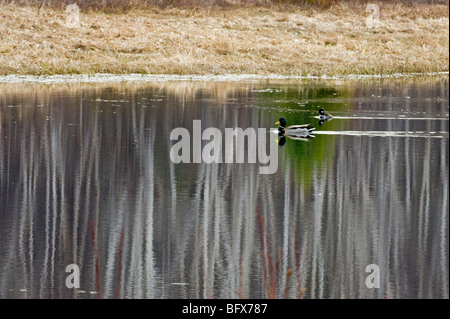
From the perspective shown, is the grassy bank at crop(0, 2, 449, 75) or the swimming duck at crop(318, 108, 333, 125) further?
the grassy bank at crop(0, 2, 449, 75)

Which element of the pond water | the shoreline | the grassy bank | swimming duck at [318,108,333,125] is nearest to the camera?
the pond water

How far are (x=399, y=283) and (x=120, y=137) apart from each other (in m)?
12.0

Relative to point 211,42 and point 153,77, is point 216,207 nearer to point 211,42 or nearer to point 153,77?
point 153,77

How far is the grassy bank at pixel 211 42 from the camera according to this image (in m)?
Result: 38.7

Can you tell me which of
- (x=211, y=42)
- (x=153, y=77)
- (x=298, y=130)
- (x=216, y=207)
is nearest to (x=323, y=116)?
(x=298, y=130)

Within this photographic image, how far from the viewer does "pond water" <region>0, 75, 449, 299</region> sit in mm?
10898

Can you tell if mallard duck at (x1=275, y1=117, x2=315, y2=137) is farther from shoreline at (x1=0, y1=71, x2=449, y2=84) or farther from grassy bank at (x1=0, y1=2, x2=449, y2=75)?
grassy bank at (x1=0, y1=2, x2=449, y2=75)

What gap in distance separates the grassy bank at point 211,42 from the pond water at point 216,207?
11.2m

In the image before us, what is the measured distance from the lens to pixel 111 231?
12.9 metres

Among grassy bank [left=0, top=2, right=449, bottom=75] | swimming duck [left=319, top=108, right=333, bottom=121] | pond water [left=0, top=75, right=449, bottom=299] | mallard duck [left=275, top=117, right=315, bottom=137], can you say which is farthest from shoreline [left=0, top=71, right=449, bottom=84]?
mallard duck [left=275, top=117, right=315, bottom=137]

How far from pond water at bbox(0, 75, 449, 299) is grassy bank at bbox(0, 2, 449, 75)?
11.2m

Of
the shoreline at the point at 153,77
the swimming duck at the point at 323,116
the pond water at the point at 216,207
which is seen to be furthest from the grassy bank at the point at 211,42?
the swimming duck at the point at 323,116
